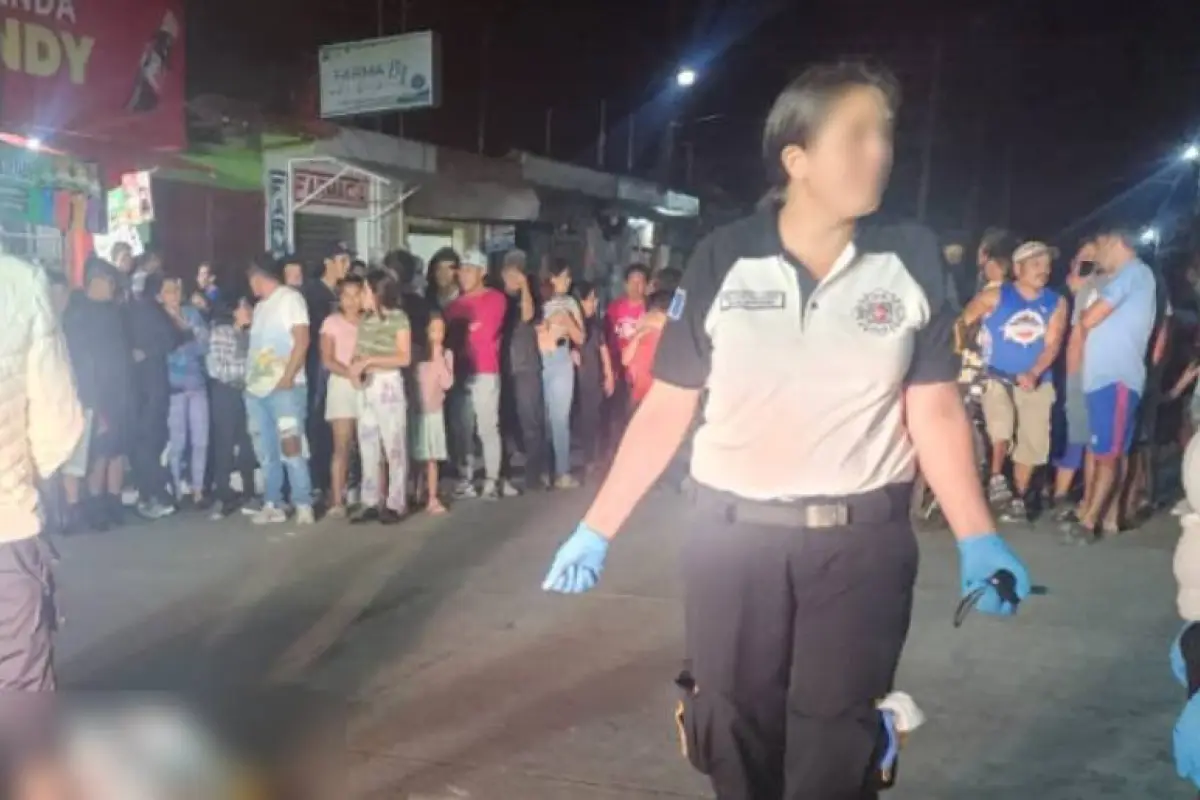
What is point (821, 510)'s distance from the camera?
113 inches

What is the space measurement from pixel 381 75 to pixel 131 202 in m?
2.92

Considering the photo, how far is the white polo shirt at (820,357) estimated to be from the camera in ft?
9.41

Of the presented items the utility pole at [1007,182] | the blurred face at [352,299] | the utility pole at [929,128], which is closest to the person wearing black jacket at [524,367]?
the blurred face at [352,299]

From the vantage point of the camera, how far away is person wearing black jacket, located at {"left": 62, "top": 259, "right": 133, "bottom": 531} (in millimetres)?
8430

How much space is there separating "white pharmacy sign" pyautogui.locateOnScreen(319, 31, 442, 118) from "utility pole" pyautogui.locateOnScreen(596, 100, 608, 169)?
10229 millimetres

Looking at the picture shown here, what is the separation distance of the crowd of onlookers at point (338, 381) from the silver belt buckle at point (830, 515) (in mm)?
5942

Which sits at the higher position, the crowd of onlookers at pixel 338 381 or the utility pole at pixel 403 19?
the utility pole at pixel 403 19

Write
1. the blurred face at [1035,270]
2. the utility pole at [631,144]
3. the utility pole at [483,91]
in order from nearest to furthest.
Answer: the blurred face at [1035,270] → the utility pole at [483,91] → the utility pole at [631,144]

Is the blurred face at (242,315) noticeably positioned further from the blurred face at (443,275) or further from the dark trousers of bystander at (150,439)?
the blurred face at (443,275)

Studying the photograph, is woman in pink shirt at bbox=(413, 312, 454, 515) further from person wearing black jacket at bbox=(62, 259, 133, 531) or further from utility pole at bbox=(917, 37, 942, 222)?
utility pole at bbox=(917, 37, 942, 222)

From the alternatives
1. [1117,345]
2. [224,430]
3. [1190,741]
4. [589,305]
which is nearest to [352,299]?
[224,430]

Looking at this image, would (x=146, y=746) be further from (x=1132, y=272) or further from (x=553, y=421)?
(x=553, y=421)

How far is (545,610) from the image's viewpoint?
21.3 ft

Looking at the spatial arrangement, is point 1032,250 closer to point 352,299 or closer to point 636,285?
point 636,285
